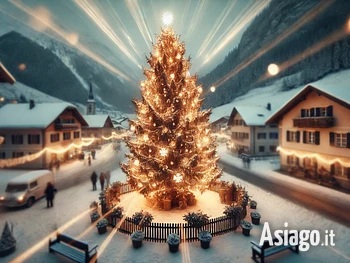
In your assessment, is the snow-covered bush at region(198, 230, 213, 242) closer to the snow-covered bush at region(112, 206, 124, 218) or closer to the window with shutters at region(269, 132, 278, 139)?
the snow-covered bush at region(112, 206, 124, 218)

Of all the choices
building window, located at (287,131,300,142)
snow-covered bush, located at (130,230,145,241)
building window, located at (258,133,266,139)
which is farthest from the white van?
building window, located at (258,133,266,139)

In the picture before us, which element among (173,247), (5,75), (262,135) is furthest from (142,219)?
(262,135)

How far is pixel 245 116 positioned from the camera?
40.1 m

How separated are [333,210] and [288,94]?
9146 centimetres

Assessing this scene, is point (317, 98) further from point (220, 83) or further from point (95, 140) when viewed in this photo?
point (220, 83)

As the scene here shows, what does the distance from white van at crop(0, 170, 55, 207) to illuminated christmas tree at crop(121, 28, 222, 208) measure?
764 centimetres

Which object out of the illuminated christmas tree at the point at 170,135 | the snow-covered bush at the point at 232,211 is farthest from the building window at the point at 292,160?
the snow-covered bush at the point at 232,211

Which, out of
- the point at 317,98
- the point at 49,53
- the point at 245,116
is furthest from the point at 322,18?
the point at 49,53

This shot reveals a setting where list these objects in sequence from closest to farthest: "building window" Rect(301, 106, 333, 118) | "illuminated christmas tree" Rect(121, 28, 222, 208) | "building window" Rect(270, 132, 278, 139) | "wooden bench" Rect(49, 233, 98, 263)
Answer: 1. "wooden bench" Rect(49, 233, 98, 263)
2. "illuminated christmas tree" Rect(121, 28, 222, 208)
3. "building window" Rect(301, 106, 333, 118)
4. "building window" Rect(270, 132, 278, 139)

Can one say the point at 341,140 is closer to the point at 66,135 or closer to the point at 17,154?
the point at 66,135

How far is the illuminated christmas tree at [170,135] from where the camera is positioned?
1363 cm

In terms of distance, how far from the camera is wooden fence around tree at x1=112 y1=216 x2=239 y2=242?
10672 millimetres

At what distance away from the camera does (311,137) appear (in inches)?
950

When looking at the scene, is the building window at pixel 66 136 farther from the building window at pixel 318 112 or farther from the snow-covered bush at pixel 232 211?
the building window at pixel 318 112
